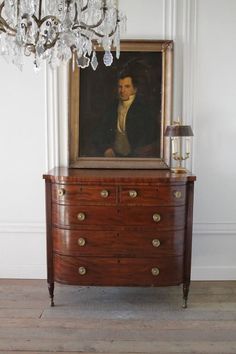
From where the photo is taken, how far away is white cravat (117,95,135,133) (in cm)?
359

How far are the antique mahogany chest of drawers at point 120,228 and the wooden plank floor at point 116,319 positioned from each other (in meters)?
0.26

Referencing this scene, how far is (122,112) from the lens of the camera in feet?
11.8

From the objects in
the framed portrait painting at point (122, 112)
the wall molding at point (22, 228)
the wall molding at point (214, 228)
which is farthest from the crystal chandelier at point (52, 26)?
the wall molding at point (214, 228)

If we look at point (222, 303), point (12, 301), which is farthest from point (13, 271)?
point (222, 303)

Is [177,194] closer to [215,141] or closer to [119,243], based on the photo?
[119,243]

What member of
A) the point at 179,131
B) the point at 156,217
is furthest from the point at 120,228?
the point at 179,131

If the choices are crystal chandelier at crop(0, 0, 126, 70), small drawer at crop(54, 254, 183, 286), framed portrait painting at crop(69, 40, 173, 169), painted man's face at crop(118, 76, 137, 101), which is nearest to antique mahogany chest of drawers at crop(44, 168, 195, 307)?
small drawer at crop(54, 254, 183, 286)

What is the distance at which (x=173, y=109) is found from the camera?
3602 mm

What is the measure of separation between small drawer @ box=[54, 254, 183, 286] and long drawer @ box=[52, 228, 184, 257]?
5 cm

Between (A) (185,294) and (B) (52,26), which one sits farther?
(A) (185,294)

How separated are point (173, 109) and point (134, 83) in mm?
432

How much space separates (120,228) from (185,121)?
1.23 meters

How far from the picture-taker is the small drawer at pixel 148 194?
2.99m

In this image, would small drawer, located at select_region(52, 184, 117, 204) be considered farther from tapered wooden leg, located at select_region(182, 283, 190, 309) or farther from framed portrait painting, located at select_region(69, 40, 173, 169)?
tapered wooden leg, located at select_region(182, 283, 190, 309)
